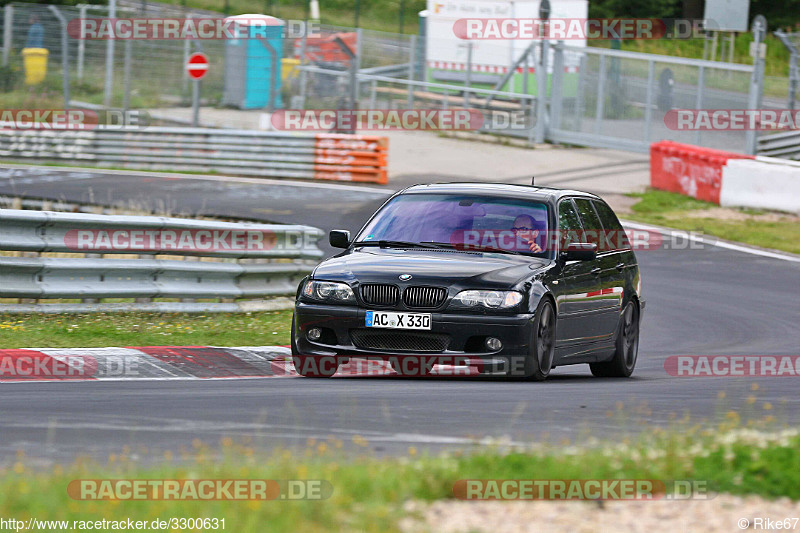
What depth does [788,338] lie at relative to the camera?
1345 cm

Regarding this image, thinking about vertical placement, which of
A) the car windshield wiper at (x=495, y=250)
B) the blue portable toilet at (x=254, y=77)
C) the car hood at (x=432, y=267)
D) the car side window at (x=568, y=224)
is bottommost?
the car hood at (x=432, y=267)

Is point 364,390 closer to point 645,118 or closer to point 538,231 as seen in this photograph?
point 538,231

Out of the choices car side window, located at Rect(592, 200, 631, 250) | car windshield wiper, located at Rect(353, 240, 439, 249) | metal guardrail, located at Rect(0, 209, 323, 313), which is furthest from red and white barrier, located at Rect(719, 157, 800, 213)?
car windshield wiper, located at Rect(353, 240, 439, 249)

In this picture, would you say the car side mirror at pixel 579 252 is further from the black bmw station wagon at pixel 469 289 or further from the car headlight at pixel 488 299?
the car headlight at pixel 488 299

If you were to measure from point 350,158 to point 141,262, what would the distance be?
15255 millimetres

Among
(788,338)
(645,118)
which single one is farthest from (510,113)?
(788,338)

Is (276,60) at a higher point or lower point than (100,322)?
higher

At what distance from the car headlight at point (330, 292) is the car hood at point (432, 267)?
0.15 ft

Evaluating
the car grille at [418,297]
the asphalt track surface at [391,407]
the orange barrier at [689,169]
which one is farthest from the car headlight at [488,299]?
the orange barrier at [689,169]

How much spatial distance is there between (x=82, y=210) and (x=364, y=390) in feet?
38.6

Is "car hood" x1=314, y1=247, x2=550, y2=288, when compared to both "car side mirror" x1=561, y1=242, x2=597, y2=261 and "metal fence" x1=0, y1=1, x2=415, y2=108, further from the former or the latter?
"metal fence" x1=0, y1=1, x2=415, y2=108

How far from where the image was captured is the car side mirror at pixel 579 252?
1001 cm

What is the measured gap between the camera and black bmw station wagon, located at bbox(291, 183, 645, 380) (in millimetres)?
9008

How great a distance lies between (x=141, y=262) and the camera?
11.7 m
